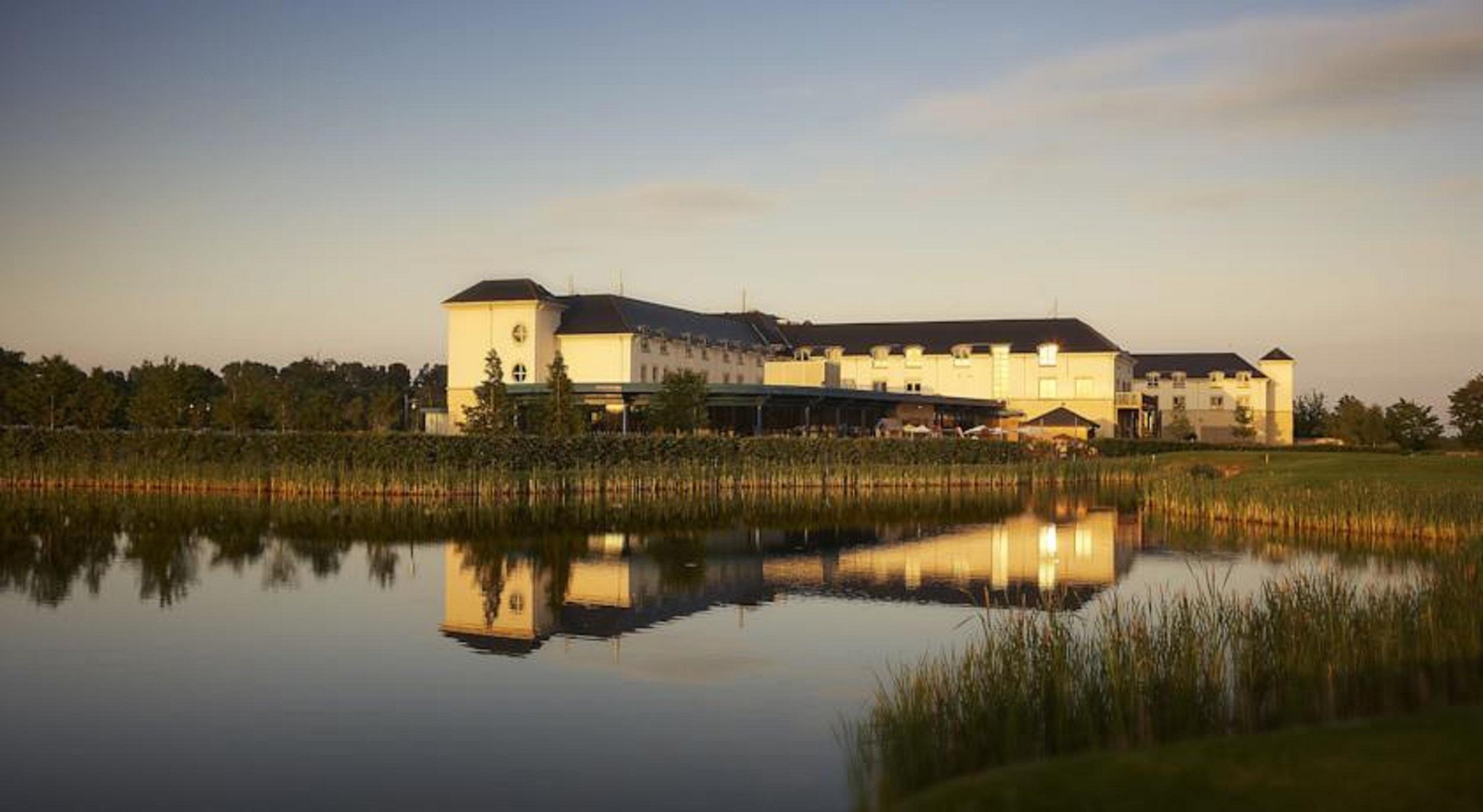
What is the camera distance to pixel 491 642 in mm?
16297

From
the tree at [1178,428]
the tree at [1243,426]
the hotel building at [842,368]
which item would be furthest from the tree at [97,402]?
the tree at [1243,426]

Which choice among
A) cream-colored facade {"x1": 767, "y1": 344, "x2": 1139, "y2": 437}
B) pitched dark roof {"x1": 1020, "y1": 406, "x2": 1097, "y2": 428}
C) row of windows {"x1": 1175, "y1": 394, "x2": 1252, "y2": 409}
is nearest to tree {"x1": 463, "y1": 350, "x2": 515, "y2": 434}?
cream-colored facade {"x1": 767, "y1": 344, "x2": 1139, "y2": 437}

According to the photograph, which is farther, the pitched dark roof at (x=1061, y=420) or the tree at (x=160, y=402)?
the pitched dark roof at (x=1061, y=420)

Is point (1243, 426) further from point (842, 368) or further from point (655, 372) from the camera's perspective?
point (655, 372)

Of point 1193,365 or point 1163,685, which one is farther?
point 1193,365

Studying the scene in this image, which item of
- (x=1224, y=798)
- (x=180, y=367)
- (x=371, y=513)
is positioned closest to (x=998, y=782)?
(x=1224, y=798)

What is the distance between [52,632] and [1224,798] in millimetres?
15231

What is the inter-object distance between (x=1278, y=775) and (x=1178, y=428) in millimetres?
81422

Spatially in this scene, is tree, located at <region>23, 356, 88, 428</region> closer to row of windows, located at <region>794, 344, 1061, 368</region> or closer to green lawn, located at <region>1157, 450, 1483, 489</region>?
row of windows, located at <region>794, 344, 1061, 368</region>

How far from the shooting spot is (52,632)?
16688mm

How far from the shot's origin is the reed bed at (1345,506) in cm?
2508

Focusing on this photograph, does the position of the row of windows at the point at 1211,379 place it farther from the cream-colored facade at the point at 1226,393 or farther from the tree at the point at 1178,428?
the tree at the point at 1178,428

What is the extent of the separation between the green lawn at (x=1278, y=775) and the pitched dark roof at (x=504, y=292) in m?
55.1

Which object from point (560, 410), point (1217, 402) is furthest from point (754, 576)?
point (1217, 402)
